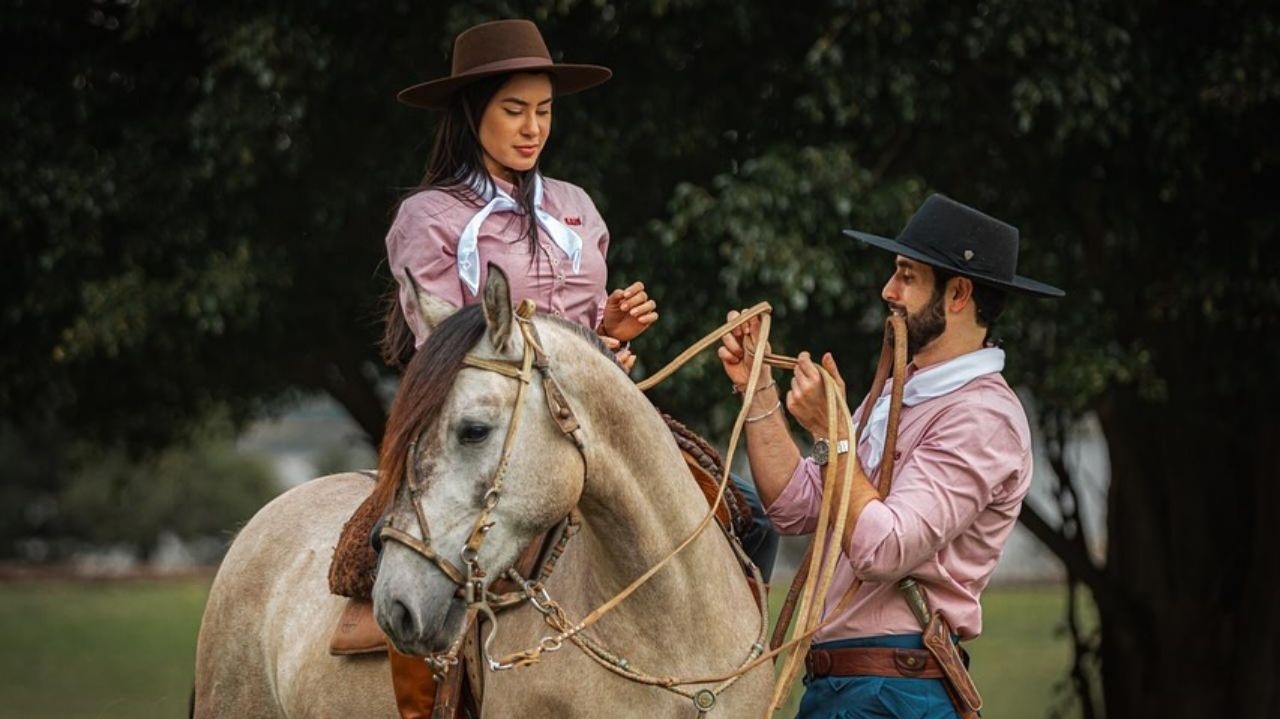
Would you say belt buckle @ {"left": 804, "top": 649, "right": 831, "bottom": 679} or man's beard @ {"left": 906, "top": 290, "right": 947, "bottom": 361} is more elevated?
man's beard @ {"left": 906, "top": 290, "right": 947, "bottom": 361}

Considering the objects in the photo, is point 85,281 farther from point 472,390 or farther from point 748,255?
point 472,390

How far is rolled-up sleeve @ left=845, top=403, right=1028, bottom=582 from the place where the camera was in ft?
12.6

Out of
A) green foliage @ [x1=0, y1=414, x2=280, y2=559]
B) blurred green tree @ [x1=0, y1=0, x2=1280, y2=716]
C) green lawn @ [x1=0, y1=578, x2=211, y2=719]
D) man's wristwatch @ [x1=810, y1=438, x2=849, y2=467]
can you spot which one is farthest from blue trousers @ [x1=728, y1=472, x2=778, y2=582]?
green foliage @ [x1=0, y1=414, x2=280, y2=559]

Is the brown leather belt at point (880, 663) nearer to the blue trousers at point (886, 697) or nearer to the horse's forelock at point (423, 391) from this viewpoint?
the blue trousers at point (886, 697)

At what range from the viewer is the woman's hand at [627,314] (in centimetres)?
445

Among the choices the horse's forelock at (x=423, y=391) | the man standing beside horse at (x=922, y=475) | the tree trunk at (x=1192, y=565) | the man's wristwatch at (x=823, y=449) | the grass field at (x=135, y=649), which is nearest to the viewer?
the horse's forelock at (x=423, y=391)

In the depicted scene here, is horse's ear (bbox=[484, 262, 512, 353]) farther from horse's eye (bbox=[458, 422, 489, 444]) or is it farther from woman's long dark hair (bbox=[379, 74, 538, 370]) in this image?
woman's long dark hair (bbox=[379, 74, 538, 370])

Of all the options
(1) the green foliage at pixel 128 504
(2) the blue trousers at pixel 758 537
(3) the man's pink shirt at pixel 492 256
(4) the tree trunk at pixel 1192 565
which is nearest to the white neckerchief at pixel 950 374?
(2) the blue trousers at pixel 758 537

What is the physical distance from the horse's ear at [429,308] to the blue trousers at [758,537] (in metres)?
1.18

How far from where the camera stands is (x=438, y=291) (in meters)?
4.34

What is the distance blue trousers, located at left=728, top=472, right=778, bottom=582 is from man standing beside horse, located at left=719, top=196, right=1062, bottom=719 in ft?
1.04

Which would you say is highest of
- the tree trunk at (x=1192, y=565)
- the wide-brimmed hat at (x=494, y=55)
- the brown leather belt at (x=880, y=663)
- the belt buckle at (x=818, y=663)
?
the wide-brimmed hat at (x=494, y=55)

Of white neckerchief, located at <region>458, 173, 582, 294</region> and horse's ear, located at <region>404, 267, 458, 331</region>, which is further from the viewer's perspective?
white neckerchief, located at <region>458, 173, 582, 294</region>

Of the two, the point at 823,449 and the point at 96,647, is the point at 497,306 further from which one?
the point at 96,647
